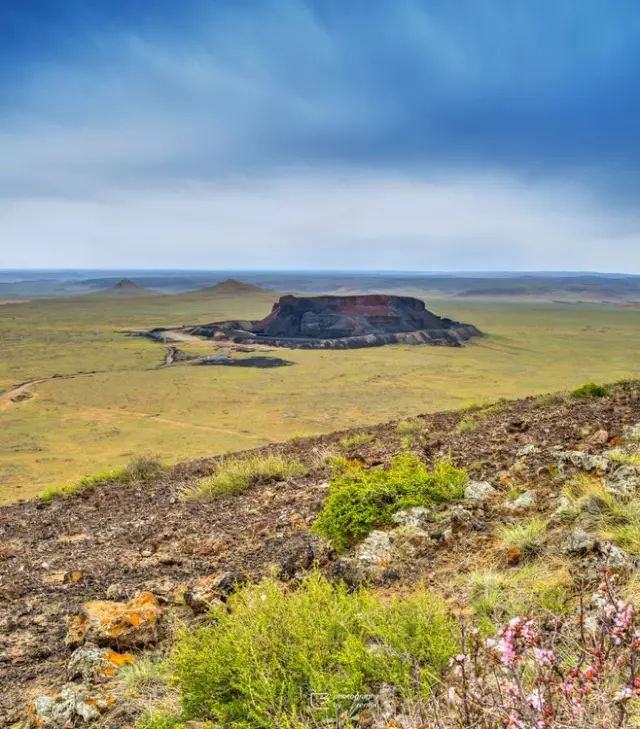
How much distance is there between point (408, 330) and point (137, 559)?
61.5m

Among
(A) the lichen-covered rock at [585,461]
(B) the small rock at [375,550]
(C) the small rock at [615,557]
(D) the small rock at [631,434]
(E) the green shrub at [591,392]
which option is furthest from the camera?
(E) the green shrub at [591,392]

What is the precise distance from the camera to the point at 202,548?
19.3 ft

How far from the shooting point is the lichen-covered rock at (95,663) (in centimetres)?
362

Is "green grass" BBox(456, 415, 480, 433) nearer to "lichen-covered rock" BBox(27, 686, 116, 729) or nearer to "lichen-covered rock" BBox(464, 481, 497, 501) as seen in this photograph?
"lichen-covered rock" BBox(464, 481, 497, 501)

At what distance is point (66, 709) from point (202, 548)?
104 inches

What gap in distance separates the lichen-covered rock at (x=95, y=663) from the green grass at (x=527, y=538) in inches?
111

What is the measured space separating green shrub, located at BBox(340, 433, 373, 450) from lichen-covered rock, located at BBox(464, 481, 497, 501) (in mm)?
4500

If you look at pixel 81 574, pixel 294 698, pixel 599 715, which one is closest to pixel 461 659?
pixel 599 715

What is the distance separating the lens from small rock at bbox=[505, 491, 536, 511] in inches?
202

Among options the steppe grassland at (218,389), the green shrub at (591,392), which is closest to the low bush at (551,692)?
the green shrub at (591,392)

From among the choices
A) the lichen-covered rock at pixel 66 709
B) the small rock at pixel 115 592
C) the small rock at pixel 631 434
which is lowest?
the small rock at pixel 115 592

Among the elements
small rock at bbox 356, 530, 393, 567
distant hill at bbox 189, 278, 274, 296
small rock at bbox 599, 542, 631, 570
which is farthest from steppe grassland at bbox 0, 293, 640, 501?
distant hill at bbox 189, 278, 274, 296

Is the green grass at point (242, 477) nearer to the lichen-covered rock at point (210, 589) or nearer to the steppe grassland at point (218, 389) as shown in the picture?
the lichen-covered rock at point (210, 589)

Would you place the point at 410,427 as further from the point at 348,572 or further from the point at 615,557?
the point at 615,557
